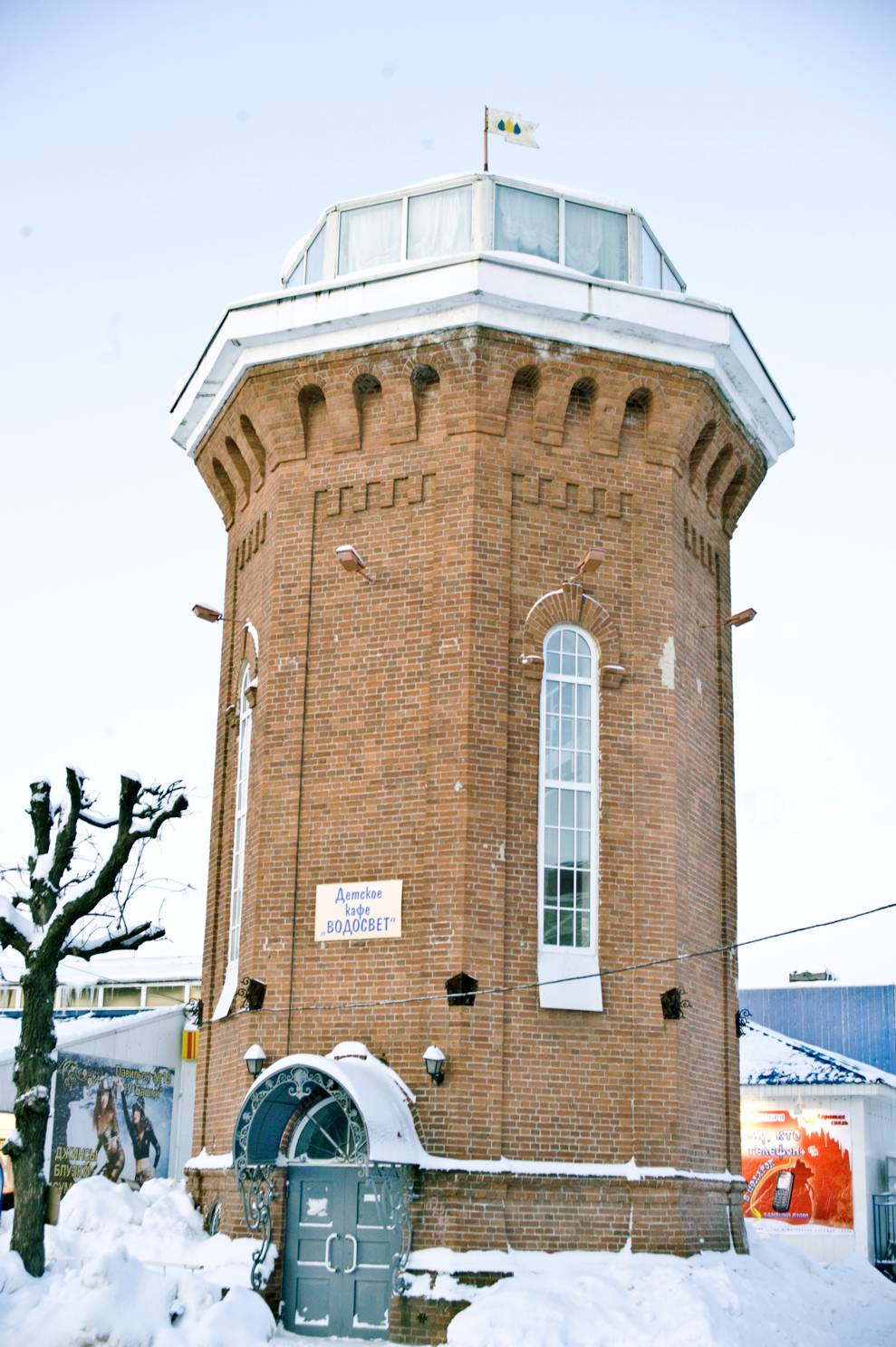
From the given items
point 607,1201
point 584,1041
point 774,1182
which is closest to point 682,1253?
point 607,1201

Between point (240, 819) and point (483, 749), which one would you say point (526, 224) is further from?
point (240, 819)

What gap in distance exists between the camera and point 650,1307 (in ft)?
50.0

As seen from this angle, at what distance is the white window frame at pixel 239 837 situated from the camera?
19375mm

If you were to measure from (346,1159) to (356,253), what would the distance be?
37.5 feet

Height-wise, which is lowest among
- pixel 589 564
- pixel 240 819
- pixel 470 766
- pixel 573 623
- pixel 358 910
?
pixel 358 910

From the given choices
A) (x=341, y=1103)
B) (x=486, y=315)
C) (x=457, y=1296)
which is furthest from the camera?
(x=486, y=315)

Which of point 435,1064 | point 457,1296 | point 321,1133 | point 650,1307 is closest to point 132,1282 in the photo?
point 321,1133

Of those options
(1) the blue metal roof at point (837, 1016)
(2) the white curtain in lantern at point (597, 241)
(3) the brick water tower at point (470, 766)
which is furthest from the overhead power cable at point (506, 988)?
(1) the blue metal roof at point (837, 1016)

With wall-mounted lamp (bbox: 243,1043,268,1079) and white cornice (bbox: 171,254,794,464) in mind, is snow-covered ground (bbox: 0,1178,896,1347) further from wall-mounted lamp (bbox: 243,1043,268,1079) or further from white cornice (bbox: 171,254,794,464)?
white cornice (bbox: 171,254,794,464)

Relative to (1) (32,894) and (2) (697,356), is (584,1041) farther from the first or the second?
(2) (697,356)

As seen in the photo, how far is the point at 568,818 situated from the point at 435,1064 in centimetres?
331

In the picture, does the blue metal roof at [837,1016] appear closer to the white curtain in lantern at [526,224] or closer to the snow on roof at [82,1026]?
the snow on roof at [82,1026]

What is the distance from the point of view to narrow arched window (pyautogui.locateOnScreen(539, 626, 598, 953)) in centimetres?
1780

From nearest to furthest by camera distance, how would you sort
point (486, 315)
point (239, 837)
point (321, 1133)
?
1. point (321, 1133)
2. point (486, 315)
3. point (239, 837)
